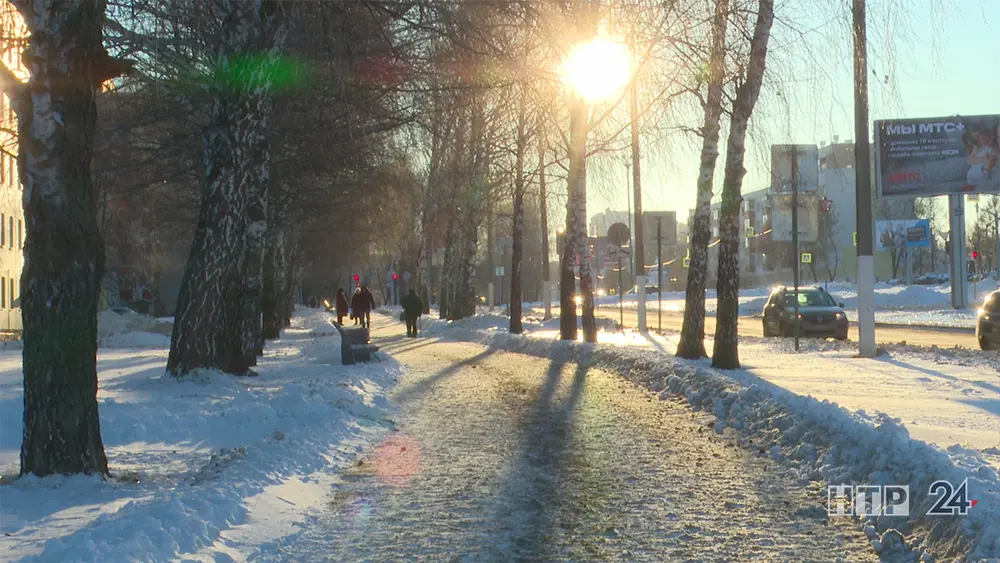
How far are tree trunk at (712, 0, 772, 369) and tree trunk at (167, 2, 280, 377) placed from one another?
7.08m

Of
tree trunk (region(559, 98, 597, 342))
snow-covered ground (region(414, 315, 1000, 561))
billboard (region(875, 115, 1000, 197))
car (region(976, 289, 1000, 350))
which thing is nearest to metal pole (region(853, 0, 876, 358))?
snow-covered ground (region(414, 315, 1000, 561))

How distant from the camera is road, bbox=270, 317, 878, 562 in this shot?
645cm

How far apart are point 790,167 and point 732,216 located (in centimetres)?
365

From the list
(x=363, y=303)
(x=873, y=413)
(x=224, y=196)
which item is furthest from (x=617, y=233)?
(x=873, y=413)

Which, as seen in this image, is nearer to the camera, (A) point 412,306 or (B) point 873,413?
(B) point 873,413

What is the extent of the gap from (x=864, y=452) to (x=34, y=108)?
21.2 ft

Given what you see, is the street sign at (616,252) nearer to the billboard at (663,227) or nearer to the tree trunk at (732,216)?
the billboard at (663,227)

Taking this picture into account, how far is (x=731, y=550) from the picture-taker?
6.36 metres

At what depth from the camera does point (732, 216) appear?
16.9 metres

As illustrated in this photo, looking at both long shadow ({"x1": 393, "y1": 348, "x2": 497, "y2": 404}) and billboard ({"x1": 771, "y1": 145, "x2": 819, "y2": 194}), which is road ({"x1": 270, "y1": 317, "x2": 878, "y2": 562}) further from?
billboard ({"x1": 771, "y1": 145, "x2": 819, "y2": 194})

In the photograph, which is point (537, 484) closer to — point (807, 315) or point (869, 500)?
point (869, 500)

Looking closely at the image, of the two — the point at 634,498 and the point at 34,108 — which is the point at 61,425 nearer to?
the point at 34,108

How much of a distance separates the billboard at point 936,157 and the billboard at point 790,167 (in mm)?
25022

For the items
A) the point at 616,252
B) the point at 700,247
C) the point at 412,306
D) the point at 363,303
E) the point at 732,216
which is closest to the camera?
the point at 732,216
